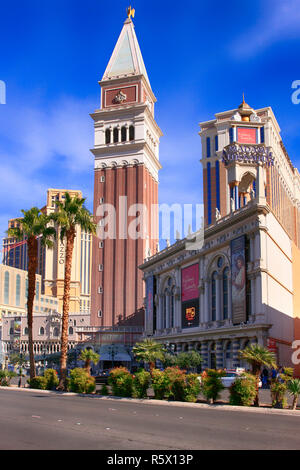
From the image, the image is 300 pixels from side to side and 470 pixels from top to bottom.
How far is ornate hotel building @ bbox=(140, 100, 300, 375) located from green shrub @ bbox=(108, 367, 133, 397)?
762 centimetres

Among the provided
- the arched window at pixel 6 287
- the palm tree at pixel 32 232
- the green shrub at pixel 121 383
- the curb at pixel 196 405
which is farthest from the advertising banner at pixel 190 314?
the arched window at pixel 6 287

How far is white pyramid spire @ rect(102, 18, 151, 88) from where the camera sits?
91.3 m

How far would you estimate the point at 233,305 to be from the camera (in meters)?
46.7

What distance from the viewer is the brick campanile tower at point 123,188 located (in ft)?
271

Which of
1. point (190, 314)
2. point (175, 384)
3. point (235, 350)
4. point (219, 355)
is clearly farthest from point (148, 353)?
point (190, 314)

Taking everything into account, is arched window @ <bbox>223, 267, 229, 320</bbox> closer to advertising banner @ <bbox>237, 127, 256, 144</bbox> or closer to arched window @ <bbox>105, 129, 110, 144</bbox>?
advertising banner @ <bbox>237, 127, 256, 144</bbox>

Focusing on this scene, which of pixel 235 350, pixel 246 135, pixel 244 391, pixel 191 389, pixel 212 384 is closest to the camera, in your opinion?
pixel 244 391

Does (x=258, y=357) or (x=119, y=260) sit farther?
(x=119, y=260)

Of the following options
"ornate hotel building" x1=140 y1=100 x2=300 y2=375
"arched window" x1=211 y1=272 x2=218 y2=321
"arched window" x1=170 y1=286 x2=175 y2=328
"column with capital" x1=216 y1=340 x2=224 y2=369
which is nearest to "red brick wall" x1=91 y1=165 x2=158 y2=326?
"ornate hotel building" x1=140 y1=100 x2=300 y2=375

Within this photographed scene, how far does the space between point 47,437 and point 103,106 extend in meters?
82.9

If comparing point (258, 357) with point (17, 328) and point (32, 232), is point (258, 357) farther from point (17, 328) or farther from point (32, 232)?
point (17, 328)

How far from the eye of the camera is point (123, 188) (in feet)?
280

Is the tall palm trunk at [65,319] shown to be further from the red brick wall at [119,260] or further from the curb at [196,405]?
the red brick wall at [119,260]

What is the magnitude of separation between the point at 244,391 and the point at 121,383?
25.2 ft
